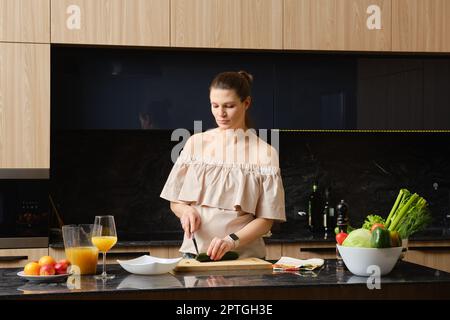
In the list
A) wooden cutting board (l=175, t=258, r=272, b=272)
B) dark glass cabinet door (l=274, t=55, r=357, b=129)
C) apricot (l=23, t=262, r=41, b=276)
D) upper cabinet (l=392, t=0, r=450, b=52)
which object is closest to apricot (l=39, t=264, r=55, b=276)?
apricot (l=23, t=262, r=41, b=276)

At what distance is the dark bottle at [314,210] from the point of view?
4.26 m

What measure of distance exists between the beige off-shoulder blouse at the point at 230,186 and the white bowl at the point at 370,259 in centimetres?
43

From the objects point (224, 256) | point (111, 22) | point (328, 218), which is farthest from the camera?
point (328, 218)

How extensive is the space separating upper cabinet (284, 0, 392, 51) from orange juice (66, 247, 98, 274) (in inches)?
82.4

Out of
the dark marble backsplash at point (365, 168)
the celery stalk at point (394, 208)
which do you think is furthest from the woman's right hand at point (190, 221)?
the dark marble backsplash at point (365, 168)

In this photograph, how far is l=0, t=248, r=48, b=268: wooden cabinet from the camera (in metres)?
3.67

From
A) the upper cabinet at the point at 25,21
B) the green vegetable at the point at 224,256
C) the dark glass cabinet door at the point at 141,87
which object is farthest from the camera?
the dark glass cabinet door at the point at 141,87

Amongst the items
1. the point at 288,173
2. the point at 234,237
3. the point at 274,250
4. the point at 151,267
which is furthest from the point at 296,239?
the point at 151,267

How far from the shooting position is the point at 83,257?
7.76 feet

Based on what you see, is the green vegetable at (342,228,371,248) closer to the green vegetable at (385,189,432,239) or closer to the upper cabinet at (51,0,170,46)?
the green vegetable at (385,189,432,239)

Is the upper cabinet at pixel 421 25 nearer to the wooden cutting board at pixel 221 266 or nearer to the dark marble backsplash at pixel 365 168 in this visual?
the dark marble backsplash at pixel 365 168

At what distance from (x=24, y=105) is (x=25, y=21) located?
446 mm

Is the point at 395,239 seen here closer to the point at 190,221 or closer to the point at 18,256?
the point at 190,221
